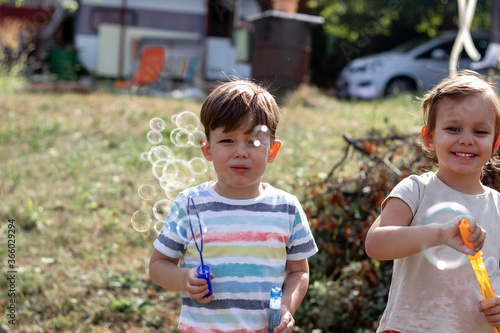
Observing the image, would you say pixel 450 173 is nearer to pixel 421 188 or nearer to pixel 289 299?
pixel 421 188

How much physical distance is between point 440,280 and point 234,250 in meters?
0.65

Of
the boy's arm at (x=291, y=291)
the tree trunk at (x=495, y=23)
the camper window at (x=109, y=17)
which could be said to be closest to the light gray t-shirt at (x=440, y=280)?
the boy's arm at (x=291, y=291)

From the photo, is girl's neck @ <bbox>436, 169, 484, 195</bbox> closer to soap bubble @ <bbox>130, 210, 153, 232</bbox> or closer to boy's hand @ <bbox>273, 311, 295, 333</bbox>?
boy's hand @ <bbox>273, 311, 295, 333</bbox>

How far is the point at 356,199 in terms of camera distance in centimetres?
344

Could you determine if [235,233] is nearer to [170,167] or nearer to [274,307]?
[274,307]

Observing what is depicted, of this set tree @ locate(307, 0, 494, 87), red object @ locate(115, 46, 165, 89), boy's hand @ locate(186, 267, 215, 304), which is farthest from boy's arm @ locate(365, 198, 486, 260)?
tree @ locate(307, 0, 494, 87)

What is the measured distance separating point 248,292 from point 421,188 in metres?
0.64

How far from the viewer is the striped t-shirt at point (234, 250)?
1779mm

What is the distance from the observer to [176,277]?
1.78m

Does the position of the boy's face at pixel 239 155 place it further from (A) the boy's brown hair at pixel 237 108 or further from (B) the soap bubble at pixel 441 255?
(B) the soap bubble at pixel 441 255

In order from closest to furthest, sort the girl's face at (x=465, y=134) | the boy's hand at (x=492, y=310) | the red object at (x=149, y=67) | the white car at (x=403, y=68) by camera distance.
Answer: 1. the boy's hand at (x=492, y=310)
2. the girl's face at (x=465, y=134)
3. the white car at (x=403, y=68)
4. the red object at (x=149, y=67)

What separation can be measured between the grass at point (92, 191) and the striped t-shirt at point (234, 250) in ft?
2.37

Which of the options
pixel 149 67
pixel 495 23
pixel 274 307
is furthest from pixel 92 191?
pixel 149 67

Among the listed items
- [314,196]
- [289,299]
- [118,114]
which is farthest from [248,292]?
[118,114]
